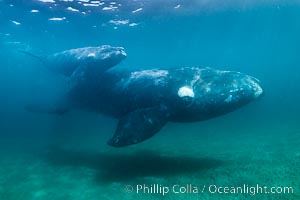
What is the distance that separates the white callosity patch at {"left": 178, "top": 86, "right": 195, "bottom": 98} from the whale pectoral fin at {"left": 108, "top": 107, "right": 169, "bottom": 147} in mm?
864

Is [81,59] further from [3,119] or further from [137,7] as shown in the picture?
[3,119]

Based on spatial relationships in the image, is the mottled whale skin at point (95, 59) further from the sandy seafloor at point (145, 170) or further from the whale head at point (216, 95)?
the sandy seafloor at point (145, 170)

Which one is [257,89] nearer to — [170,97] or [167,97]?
[170,97]

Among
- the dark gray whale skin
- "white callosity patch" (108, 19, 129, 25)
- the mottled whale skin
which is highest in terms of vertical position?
"white callosity patch" (108, 19, 129, 25)

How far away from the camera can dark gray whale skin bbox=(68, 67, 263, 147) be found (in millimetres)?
10336

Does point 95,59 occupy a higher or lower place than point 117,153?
higher

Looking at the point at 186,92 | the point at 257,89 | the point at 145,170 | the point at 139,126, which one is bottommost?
the point at 145,170

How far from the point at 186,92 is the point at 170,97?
0.65 m

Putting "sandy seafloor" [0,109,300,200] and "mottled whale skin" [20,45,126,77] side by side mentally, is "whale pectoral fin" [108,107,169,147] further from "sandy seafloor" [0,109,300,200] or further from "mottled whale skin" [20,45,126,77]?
"mottled whale skin" [20,45,126,77]

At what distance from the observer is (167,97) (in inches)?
434

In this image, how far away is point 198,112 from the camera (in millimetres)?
10797

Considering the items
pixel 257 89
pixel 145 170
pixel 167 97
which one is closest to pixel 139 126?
pixel 167 97

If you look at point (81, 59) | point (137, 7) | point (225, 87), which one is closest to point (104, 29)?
point (137, 7)

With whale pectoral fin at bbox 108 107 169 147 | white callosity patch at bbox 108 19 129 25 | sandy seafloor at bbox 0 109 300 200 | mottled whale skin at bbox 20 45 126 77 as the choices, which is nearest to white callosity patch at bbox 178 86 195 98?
whale pectoral fin at bbox 108 107 169 147
